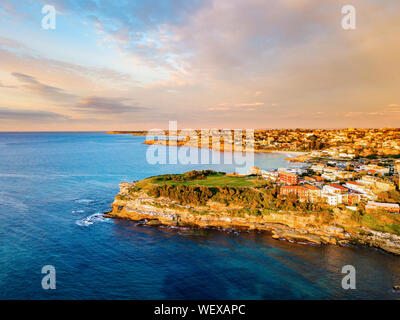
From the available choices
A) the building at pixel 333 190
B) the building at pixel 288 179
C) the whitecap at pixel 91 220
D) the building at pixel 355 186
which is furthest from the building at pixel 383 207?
the whitecap at pixel 91 220

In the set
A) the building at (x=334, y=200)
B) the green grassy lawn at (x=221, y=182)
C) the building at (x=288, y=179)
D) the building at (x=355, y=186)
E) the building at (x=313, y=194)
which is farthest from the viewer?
the green grassy lawn at (x=221, y=182)

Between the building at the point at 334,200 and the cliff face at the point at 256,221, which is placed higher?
the building at the point at 334,200

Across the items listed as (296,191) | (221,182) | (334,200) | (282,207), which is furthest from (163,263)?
(334,200)

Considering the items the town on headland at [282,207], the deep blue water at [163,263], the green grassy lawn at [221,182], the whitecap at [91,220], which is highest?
the green grassy lawn at [221,182]

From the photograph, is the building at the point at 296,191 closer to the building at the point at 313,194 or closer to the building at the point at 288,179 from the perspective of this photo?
the building at the point at 313,194

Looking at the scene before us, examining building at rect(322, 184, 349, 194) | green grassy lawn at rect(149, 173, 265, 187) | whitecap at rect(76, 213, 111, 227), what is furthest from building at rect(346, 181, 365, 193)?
whitecap at rect(76, 213, 111, 227)
